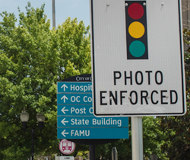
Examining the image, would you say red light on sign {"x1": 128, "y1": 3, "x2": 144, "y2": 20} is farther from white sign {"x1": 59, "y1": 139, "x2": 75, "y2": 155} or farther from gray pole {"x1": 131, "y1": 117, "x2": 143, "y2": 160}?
white sign {"x1": 59, "y1": 139, "x2": 75, "y2": 155}

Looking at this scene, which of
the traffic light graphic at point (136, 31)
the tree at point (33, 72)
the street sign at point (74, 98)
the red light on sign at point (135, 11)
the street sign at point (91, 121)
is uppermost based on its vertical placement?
the tree at point (33, 72)

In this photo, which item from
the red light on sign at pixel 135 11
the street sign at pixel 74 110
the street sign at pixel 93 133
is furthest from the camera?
the street sign at pixel 74 110

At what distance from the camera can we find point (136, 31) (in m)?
2.22

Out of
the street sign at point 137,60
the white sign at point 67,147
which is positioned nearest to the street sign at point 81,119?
the street sign at point 137,60

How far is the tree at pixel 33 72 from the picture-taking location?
887 inches

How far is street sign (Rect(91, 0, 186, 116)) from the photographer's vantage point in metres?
2.19

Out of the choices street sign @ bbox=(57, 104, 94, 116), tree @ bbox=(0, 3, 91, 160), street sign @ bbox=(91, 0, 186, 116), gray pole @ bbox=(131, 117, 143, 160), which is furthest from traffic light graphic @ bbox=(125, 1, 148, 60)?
tree @ bbox=(0, 3, 91, 160)

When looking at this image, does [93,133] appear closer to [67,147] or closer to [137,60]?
[137,60]

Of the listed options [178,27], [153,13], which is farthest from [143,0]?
[178,27]

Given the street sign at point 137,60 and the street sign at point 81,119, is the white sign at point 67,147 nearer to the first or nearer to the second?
the street sign at point 81,119

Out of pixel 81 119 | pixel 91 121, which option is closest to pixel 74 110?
pixel 81 119

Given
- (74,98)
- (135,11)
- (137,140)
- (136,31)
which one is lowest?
(137,140)

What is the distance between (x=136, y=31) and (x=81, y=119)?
579 cm

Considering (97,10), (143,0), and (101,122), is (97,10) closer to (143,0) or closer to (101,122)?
(143,0)
